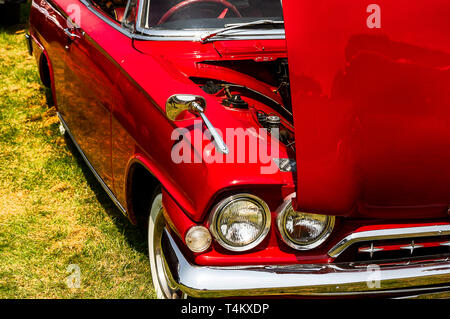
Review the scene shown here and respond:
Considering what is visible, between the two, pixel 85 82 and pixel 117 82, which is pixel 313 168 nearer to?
pixel 117 82

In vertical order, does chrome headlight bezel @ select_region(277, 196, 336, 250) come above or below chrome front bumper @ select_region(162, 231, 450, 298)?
above

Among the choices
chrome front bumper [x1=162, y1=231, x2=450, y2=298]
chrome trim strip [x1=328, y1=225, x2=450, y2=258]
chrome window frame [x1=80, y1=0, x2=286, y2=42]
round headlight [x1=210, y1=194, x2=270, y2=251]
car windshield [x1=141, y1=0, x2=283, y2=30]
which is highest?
car windshield [x1=141, y1=0, x2=283, y2=30]

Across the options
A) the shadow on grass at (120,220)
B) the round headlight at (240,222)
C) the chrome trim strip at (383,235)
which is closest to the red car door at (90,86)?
the shadow on grass at (120,220)

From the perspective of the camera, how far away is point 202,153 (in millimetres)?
1916

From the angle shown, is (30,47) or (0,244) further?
(30,47)

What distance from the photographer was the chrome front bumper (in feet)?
6.11

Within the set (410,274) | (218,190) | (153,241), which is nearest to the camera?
(218,190)

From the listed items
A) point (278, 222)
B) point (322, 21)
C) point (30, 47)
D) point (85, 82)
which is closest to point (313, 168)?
point (278, 222)

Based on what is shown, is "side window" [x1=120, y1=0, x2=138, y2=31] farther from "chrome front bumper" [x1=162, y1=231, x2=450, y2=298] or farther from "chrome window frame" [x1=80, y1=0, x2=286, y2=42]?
"chrome front bumper" [x1=162, y1=231, x2=450, y2=298]

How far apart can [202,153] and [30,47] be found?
2.99 m

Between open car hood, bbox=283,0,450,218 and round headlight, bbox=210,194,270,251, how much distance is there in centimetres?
16

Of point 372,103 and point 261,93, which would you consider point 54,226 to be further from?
point 372,103

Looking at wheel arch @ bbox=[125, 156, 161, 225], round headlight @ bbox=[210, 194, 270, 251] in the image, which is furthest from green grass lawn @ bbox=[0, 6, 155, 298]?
round headlight @ bbox=[210, 194, 270, 251]

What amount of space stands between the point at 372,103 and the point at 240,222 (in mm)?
624
